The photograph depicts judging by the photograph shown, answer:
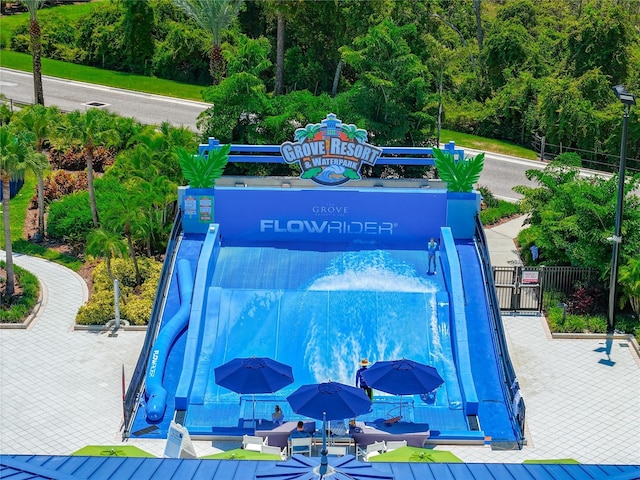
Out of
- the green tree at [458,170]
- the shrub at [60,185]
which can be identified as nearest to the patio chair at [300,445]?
the green tree at [458,170]

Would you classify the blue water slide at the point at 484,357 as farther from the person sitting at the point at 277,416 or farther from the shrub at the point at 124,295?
the shrub at the point at 124,295

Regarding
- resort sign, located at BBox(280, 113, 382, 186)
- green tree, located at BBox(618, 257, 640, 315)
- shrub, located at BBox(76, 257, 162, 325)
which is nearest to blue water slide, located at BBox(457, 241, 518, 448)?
resort sign, located at BBox(280, 113, 382, 186)

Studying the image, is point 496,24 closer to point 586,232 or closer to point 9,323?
point 586,232

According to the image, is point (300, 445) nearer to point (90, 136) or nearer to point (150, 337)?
point (150, 337)

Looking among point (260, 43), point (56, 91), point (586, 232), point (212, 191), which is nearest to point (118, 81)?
point (56, 91)

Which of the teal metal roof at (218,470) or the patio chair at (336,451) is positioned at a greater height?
the teal metal roof at (218,470)

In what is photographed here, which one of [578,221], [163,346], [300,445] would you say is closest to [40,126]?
[163,346]
